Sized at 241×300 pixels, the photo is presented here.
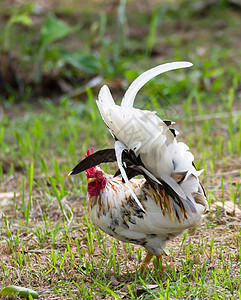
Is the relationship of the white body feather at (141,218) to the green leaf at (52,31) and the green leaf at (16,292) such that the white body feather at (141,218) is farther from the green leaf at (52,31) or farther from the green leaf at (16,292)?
the green leaf at (52,31)

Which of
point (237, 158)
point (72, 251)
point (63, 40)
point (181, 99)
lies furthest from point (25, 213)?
point (63, 40)

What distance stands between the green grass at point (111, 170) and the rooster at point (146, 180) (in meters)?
0.26

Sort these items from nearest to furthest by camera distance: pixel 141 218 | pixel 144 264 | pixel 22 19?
pixel 141 218 → pixel 144 264 → pixel 22 19

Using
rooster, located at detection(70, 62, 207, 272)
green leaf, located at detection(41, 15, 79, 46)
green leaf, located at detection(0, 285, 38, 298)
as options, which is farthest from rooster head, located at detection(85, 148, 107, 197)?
green leaf, located at detection(41, 15, 79, 46)

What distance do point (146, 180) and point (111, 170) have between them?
1023mm

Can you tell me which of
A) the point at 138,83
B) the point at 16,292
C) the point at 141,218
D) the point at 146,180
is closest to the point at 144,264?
the point at 141,218

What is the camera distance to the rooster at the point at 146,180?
102 inches

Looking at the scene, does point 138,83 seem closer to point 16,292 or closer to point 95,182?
point 95,182

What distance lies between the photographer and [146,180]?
9.14ft

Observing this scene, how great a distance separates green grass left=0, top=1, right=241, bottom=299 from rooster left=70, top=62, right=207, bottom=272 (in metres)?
0.26

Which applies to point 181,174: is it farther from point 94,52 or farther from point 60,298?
point 94,52

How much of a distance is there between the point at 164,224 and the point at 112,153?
1.58 feet

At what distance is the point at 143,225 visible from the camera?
2.74 m

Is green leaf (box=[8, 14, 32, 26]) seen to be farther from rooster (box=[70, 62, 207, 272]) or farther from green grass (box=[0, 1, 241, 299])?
rooster (box=[70, 62, 207, 272])
